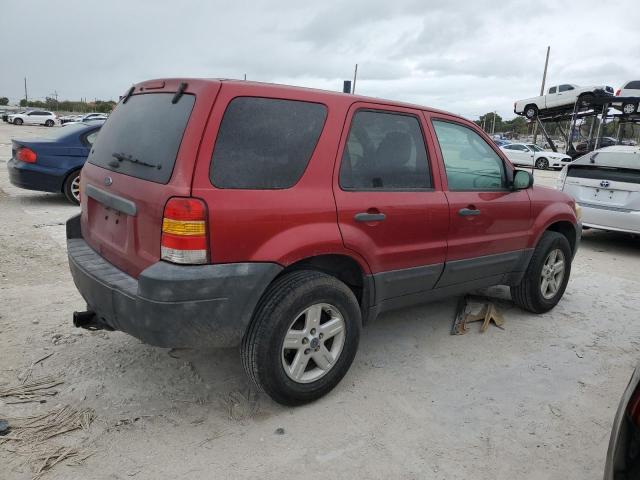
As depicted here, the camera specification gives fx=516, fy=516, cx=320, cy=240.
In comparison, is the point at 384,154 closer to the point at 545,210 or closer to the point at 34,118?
the point at 545,210

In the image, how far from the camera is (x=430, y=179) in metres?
3.54

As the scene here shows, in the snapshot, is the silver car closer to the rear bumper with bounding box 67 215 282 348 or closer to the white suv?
the rear bumper with bounding box 67 215 282 348

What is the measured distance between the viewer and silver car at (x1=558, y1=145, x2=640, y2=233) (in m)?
7.07

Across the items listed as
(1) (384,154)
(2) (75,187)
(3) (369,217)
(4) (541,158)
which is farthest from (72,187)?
(4) (541,158)

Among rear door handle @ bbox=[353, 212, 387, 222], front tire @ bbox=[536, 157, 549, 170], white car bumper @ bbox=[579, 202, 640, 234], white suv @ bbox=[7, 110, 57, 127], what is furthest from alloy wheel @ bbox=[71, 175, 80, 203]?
white suv @ bbox=[7, 110, 57, 127]

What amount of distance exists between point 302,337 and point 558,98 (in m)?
26.9

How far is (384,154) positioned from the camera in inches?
131

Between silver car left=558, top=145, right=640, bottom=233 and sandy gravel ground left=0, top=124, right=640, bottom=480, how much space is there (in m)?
2.93

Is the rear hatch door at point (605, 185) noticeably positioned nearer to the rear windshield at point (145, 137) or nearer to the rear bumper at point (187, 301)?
the rear bumper at point (187, 301)

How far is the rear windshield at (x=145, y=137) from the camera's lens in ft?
8.64

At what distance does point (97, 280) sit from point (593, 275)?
5.58 metres

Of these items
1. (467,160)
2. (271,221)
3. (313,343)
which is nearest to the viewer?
(271,221)

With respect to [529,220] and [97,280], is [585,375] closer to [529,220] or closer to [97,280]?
[529,220]

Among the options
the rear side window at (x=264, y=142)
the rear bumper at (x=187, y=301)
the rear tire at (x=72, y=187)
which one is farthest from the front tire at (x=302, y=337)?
the rear tire at (x=72, y=187)
